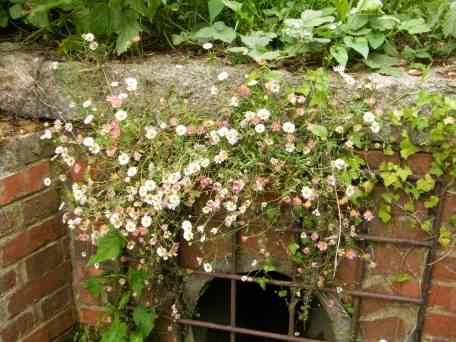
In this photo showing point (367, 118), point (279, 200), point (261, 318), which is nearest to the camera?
point (367, 118)

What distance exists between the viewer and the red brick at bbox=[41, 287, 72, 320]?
1844 mm

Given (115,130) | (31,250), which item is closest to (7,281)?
(31,250)

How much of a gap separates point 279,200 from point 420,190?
0.42 m

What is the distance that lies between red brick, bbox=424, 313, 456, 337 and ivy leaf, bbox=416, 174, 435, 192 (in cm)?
44

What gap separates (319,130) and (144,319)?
0.93m

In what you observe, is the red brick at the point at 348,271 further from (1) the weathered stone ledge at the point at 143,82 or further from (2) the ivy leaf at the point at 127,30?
(2) the ivy leaf at the point at 127,30

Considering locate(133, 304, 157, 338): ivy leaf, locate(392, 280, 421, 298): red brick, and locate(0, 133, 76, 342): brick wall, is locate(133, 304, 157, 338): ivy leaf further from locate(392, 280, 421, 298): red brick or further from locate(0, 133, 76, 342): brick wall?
locate(392, 280, 421, 298): red brick

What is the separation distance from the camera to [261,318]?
2842 millimetres

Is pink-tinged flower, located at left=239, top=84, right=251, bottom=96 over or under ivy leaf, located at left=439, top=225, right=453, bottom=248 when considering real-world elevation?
over

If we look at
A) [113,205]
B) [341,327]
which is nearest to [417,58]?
[341,327]

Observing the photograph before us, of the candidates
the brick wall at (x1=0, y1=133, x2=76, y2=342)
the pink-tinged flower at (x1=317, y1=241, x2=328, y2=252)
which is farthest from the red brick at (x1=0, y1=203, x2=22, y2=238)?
the pink-tinged flower at (x1=317, y1=241, x2=328, y2=252)

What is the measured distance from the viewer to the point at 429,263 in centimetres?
159

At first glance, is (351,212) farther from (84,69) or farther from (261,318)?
(261,318)

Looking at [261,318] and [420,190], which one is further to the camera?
[261,318]
